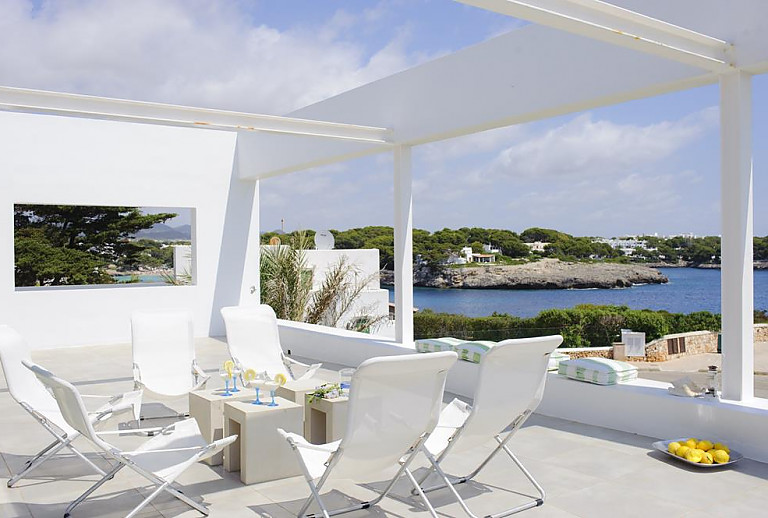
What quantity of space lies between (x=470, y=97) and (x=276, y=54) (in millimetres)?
9188

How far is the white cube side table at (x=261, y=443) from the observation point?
4605 mm

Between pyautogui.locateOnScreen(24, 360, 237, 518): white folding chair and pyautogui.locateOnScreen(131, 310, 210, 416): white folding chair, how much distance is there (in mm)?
2130

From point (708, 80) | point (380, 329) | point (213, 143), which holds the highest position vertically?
point (213, 143)

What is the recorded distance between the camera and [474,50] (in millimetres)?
7160

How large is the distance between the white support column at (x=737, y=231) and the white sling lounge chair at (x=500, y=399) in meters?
1.55

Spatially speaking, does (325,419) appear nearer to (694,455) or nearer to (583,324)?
(694,455)

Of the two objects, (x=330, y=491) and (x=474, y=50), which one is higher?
(x=474, y=50)

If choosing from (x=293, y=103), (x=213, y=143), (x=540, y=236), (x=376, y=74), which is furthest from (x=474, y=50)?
(x=540, y=236)

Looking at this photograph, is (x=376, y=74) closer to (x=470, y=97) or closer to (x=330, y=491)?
(x=470, y=97)

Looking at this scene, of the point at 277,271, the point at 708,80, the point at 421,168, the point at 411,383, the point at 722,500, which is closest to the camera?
the point at 411,383

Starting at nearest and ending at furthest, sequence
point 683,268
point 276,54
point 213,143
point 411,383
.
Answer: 1. point 411,383
2. point 213,143
3. point 276,54
4. point 683,268

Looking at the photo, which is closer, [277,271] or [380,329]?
[277,271]

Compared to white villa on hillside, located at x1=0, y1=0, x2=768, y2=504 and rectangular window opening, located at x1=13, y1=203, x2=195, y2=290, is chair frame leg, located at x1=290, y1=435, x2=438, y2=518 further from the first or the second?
rectangular window opening, located at x1=13, y1=203, x2=195, y2=290

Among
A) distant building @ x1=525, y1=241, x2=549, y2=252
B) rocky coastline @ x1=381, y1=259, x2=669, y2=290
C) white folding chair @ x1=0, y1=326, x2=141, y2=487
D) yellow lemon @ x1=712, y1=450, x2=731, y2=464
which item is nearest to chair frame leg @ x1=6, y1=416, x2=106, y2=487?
white folding chair @ x1=0, y1=326, x2=141, y2=487
